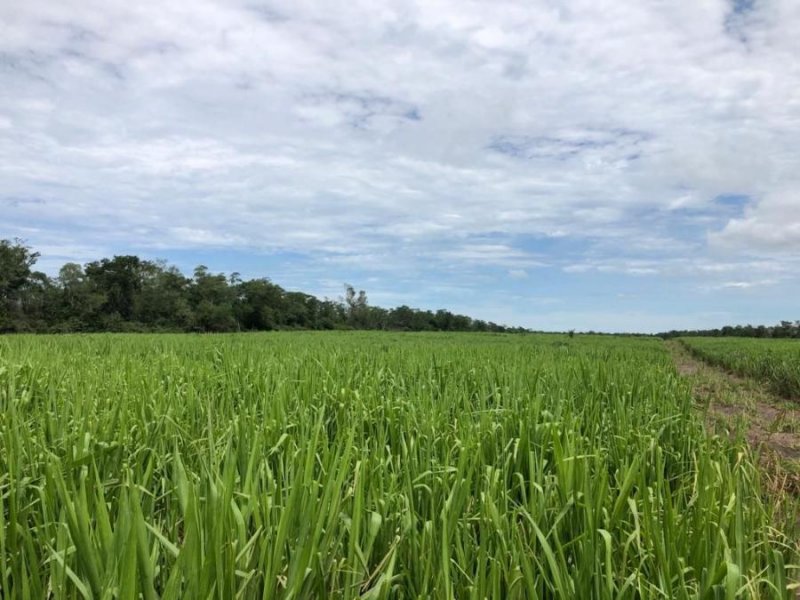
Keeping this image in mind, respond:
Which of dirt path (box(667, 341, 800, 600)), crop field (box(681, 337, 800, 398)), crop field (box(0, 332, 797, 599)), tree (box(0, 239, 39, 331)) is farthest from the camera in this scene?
tree (box(0, 239, 39, 331))

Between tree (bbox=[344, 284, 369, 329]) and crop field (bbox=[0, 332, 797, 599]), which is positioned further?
tree (bbox=[344, 284, 369, 329])

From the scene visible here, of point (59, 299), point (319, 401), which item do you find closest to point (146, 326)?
point (59, 299)

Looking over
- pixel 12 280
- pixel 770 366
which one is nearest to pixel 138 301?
pixel 12 280

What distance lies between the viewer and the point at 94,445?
2.57 metres

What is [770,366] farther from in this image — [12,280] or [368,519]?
[12,280]

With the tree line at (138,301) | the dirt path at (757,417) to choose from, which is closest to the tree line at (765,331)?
the tree line at (138,301)

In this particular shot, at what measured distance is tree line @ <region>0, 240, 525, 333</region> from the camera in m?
55.0

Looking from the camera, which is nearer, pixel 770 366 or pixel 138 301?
pixel 770 366

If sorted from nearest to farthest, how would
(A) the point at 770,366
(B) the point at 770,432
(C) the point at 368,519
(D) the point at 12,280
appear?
(C) the point at 368,519 < (B) the point at 770,432 < (A) the point at 770,366 < (D) the point at 12,280

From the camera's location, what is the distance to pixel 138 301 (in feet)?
211

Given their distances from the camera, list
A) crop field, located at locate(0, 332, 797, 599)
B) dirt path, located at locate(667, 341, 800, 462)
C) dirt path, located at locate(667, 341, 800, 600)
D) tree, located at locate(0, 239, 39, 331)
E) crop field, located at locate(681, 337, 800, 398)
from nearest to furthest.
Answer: crop field, located at locate(0, 332, 797, 599), dirt path, located at locate(667, 341, 800, 600), dirt path, located at locate(667, 341, 800, 462), crop field, located at locate(681, 337, 800, 398), tree, located at locate(0, 239, 39, 331)

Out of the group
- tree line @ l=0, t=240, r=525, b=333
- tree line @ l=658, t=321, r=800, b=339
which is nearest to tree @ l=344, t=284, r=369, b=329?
tree line @ l=0, t=240, r=525, b=333

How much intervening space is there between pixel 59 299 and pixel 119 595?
66.1 meters

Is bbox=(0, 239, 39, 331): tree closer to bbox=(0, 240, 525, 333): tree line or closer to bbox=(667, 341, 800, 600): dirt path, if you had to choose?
bbox=(0, 240, 525, 333): tree line
